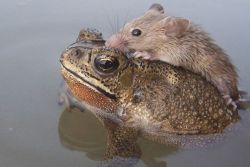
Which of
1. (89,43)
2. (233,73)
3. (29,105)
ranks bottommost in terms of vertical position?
(29,105)

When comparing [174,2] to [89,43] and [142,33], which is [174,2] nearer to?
[142,33]

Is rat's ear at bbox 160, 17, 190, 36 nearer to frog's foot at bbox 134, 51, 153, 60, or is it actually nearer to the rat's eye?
the rat's eye

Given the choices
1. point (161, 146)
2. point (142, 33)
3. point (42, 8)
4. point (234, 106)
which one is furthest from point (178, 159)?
point (42, 8)

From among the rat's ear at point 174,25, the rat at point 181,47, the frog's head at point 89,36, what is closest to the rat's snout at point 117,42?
the rat at point 181,47

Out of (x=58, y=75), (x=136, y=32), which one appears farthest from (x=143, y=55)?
(x=58, y=75)

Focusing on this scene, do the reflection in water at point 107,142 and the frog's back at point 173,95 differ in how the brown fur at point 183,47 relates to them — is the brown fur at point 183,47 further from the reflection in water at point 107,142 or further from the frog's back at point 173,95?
the reflection in water at point 107,142

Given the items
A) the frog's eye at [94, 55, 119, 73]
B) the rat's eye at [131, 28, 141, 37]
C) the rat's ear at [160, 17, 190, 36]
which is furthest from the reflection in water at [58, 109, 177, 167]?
the rat's ear at [160, 17, 190, 36]
